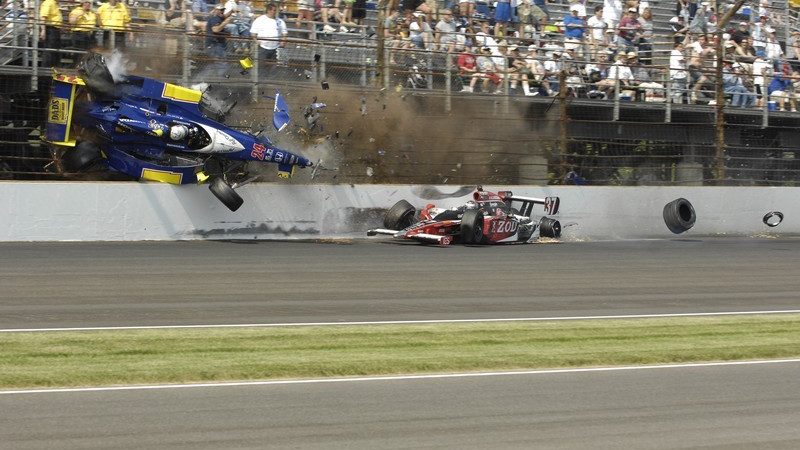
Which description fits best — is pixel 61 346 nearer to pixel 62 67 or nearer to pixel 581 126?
pixel 62 67

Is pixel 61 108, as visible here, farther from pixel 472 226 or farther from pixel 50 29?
pixel 472 226

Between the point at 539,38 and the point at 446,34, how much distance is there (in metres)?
2.49

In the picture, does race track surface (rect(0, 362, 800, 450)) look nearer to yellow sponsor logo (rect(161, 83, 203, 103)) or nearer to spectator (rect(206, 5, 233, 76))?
yellow sponsor logo (rect(161, 83, 203, 103))

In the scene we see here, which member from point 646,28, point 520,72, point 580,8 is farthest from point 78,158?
point 646,28

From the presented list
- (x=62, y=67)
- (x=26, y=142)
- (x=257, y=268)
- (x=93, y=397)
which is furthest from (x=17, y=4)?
(x=93, y=397)

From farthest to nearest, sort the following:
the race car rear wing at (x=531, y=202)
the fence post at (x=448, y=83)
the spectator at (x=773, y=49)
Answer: the spectator at (x=773, y=49)
the fence post at (x=448, y=83)
the race car rear wing at (x=531, y=202)

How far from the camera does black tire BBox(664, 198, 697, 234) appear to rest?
2311 centimetres

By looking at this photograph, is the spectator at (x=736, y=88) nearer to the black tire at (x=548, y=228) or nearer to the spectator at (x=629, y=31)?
the spectator at (x=629, y=31)

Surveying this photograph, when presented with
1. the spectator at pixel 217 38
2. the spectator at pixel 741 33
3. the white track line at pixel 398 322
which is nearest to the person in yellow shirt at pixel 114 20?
the spectator at pixel 217 38

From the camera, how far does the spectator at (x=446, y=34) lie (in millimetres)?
22969

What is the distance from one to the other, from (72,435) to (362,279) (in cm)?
850

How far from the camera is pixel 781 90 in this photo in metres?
27.6

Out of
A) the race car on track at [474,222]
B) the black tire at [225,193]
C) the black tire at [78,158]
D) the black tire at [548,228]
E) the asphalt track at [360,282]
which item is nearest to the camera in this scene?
the asphalt track at [360,282]

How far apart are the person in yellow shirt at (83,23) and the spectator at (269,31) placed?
302 cm
